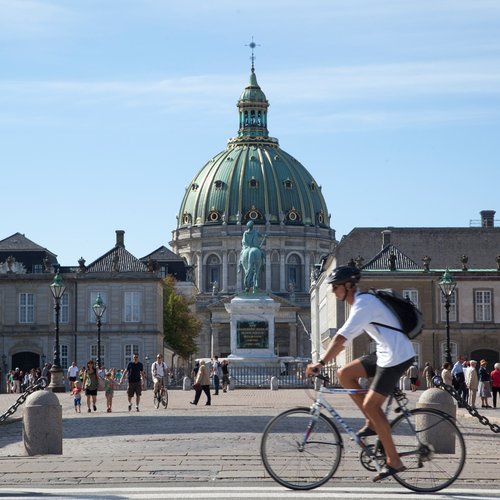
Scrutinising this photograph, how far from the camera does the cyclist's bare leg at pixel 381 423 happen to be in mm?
12328

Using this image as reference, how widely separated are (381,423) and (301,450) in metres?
0.84

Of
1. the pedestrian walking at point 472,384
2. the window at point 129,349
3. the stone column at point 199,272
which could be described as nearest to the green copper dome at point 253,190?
the stone column at point 199,272

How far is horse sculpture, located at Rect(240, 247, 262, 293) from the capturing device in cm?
8662

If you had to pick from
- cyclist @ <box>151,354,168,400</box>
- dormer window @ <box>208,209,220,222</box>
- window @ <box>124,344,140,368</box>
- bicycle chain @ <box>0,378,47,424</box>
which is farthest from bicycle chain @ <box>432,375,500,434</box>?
dormer window @ <box>208,209,220,222</box>

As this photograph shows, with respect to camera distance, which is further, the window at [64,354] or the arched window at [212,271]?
the arched window at [212,271]

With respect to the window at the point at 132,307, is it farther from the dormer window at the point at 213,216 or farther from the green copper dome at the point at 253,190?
the dormer window at the point at 213,216

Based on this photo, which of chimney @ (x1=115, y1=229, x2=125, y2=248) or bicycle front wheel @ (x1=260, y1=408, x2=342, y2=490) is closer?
bicycle front wheel @ (x1=260, y1=408, x2=342, y2=490)

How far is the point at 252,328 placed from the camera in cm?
8050

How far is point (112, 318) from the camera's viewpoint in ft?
294

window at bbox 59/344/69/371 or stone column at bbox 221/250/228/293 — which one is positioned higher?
stone column at bbox 221/250/228/293

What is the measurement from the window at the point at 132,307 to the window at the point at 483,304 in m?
21.2

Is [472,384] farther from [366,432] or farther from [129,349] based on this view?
[129,349]

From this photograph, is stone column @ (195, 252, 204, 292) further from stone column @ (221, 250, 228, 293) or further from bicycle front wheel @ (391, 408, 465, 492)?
bicycle front wheel @ (391, 408, 465, 492)

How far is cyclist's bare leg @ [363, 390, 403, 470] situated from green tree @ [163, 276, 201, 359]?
9504cm
